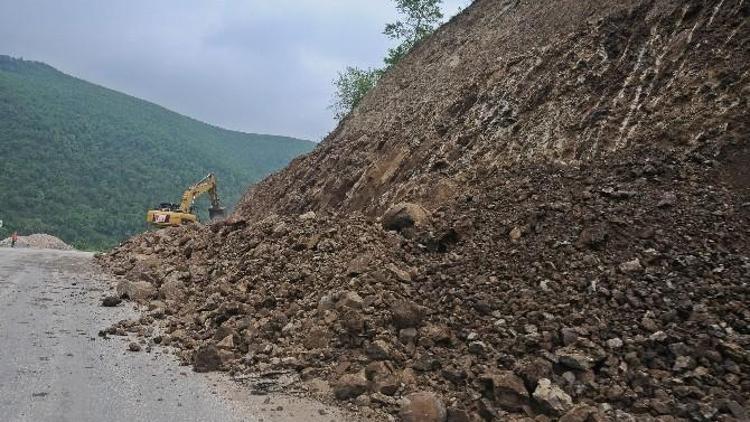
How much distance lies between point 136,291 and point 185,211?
1545 centimetres

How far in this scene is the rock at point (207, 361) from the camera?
6.42 m

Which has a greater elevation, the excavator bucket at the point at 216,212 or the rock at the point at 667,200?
the rock at the point at 667,200

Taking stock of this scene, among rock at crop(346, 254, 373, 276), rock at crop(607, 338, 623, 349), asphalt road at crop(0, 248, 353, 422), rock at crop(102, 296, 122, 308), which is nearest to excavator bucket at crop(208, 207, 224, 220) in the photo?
rock at crop(102, 296, 122, 308)

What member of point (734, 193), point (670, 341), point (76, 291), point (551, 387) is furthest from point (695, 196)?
point (76, 291)

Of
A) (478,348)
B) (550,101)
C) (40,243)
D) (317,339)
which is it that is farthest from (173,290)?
(40,243)

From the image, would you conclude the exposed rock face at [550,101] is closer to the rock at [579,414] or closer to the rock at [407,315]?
the rock at [407,315]

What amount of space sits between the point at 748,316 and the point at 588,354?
4.82 ft

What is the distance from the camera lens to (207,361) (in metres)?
6.46

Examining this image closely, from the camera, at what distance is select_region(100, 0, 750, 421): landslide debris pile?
4.81 metres

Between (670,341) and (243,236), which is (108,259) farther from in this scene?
(670,341)

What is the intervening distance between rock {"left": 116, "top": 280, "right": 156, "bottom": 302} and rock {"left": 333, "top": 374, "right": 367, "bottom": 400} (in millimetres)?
6152

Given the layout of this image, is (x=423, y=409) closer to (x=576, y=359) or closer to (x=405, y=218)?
(x=576, y=359)

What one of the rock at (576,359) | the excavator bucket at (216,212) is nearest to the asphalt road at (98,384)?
the rock at (576,359)

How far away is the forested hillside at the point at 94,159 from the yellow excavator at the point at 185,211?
26339 millimetres
